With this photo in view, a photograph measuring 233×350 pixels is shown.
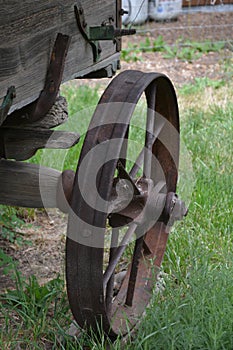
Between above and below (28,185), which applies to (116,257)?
below

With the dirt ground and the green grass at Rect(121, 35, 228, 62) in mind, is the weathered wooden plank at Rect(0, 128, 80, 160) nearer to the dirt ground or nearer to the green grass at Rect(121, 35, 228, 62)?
the dirt ground

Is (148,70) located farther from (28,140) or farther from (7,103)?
(7,103)

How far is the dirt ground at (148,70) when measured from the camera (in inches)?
122

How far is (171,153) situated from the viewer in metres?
2.74

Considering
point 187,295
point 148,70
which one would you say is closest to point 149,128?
point 187,295

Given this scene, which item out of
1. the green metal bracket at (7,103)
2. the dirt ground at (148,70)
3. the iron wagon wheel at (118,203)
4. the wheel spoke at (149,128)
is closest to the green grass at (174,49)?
the dirt ground at (148,70)

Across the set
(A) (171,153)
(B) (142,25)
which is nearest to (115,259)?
(A) (171,153)

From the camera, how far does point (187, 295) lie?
7.54 feet

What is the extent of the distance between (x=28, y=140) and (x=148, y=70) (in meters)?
4.35

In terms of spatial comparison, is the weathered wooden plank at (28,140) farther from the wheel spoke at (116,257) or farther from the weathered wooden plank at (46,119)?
the wheel spoke at (116,257)

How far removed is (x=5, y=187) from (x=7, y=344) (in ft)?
1.85

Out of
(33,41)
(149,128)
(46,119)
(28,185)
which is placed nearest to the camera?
(33,41)

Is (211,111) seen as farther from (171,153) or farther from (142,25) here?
(142,25)

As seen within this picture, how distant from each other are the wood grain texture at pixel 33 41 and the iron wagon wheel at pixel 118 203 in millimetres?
205
